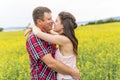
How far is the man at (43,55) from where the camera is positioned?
4977 millimetres

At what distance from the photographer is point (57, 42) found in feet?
16.5

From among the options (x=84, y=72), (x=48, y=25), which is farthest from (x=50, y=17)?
(x=84, y=72)

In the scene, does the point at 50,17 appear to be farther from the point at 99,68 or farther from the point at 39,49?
the point at 99,68

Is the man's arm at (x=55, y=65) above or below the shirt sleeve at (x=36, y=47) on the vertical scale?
below

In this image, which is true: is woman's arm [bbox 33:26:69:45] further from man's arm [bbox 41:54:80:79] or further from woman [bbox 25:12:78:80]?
man's arm [bbox 41:54:80:79]

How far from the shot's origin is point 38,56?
500 cm

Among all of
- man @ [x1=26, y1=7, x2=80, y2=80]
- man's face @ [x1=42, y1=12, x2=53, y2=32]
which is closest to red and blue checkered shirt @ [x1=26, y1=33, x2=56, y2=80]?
man @ [x1=26, y1=7, x2=80, y2=80]

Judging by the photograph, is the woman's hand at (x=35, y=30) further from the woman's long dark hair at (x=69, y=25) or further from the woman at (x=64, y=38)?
the woman's long dark hair at (x=69, y=25)

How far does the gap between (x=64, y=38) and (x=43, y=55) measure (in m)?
0.30

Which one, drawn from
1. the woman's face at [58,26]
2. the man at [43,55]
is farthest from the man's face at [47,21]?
the woman's face at [58,26]

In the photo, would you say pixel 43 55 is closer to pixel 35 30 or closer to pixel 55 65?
pixel 55 65

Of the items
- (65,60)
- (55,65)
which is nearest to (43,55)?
(55,65)

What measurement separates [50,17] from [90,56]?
6.26m

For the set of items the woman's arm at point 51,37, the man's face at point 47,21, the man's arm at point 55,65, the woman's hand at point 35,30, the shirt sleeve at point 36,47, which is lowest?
the man's arm at point 55,65
